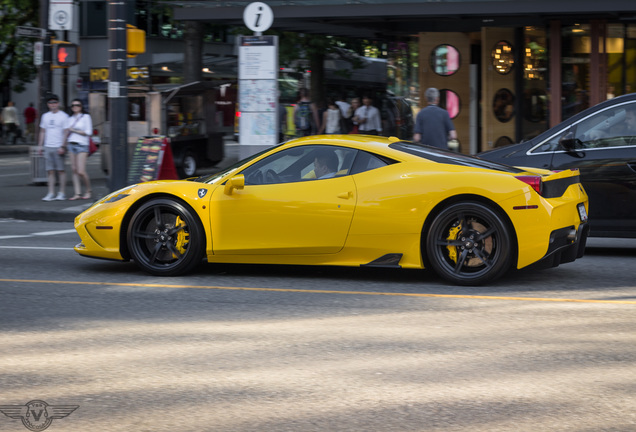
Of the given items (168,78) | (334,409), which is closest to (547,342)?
(334,409)

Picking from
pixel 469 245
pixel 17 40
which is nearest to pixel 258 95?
pixel 469 245

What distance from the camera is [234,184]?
8.27 m

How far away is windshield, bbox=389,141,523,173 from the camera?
8146 mm

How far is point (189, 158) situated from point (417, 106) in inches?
224

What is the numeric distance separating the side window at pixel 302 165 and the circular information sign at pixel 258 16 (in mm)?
5977

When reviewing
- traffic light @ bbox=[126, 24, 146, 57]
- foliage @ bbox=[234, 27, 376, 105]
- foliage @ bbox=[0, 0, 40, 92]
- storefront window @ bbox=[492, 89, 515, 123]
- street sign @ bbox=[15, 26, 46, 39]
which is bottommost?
storefront window @ bbox=[492, 89, 515, 123]

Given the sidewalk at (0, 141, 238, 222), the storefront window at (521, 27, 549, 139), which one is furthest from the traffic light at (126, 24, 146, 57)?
the storefront window at (521, 27, 549, 139)

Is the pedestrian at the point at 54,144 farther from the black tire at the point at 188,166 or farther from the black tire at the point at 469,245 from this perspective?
the black tire at the point at 469,245

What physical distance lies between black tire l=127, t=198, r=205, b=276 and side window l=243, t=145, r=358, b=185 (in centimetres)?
64

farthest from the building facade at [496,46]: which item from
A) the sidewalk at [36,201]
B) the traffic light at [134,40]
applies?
the traffic light at [134,40]

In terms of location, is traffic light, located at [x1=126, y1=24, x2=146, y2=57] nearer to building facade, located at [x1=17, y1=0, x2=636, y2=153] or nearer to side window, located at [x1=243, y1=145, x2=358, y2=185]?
building facade, located at [x1=17, y1=0, x2=636, y2=153]

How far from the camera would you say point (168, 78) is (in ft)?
153

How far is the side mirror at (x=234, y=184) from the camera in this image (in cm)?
825

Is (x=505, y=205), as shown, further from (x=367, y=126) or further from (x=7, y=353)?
(x=367, y=126)
